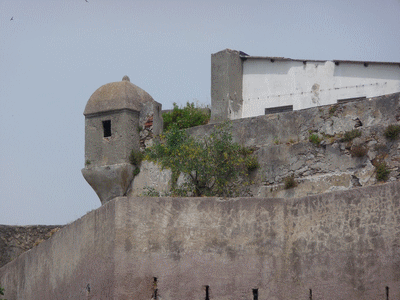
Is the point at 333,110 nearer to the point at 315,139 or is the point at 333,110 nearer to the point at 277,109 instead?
the point at 315,139

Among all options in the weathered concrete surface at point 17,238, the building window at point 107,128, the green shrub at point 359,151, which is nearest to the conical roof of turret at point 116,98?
the building window at point 107,128

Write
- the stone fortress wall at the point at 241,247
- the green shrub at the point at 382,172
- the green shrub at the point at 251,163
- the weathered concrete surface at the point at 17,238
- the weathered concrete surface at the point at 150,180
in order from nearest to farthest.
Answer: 1. the stone fortress wall at the point at 241,247
2. the green shrub at the point at 382,172
3. the green shrub at the point at 251,163
4. the weathered concrete surface at the point at 17,238
5. the weathered concrete surface at the point at 150,180

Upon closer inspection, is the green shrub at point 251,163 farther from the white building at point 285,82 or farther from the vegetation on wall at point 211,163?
the white building at point 285,82

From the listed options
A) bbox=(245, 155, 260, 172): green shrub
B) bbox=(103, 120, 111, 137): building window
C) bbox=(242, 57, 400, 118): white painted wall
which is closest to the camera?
bbox=(245, 155, 260, 172): green shrub

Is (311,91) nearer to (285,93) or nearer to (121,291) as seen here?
(285,93)

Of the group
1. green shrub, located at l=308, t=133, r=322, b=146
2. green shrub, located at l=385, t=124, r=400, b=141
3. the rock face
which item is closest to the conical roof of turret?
the rock face

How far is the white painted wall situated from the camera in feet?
62.8

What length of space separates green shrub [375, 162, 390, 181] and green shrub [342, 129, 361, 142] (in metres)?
0.78

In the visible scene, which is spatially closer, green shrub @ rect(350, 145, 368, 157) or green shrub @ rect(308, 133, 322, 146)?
green shrub @ rect(350, 145, 368, 157)

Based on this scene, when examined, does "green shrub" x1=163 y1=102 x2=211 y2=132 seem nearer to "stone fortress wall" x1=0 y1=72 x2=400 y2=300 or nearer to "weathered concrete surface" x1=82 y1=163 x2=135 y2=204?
"weathered concrete surface" x1=82 y1=163 x2=135 y2=204

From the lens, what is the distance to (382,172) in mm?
15367

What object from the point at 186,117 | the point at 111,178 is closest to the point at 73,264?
the point at 111,178

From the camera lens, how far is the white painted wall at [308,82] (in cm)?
1916

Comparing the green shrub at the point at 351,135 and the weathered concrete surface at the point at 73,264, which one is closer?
the weathered concrete surface at the point at 73,264
